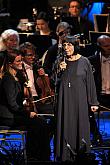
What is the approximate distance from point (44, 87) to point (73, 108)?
3.35ft

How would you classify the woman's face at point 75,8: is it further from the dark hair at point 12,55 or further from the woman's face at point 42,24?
the dark hair at point 12,55

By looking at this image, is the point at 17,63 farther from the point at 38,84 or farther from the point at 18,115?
the point at 18,115

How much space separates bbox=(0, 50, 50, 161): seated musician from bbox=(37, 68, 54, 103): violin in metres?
0.52

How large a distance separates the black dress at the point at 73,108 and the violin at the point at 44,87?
2.89 ft

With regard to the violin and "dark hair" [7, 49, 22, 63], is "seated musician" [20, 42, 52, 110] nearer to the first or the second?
the violin

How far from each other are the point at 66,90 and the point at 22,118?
0.68 m

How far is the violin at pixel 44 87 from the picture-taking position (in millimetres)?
7258

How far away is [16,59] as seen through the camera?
682 centimetres

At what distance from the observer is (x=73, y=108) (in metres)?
6.36

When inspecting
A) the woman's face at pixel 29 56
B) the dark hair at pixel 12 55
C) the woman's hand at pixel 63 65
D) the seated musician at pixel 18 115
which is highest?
the dark hair at pixel 12 55

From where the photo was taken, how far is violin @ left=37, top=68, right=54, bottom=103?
7258 mm

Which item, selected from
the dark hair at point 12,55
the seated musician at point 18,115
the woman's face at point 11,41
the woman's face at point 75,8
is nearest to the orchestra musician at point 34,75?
the woman's face at point 11,41

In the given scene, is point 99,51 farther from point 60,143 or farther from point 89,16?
point 89,16

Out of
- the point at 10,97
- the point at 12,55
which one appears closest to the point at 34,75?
the point at 12,55
